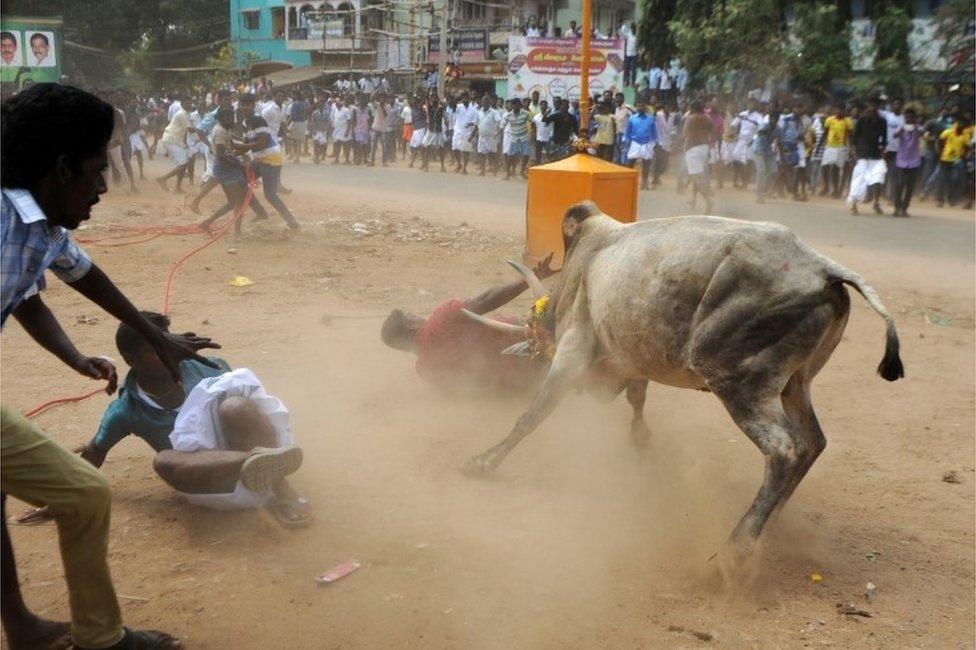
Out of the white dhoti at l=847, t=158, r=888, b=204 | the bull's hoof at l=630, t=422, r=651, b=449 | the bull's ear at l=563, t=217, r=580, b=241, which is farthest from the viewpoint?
the white dhoti at l=847, t=158, r=888, b=204

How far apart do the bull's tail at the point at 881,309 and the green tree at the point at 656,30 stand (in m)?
21.1

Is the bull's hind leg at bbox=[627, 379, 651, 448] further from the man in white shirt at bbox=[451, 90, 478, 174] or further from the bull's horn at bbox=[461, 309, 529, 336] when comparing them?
the man in white shirt at bbox=[451, 90, 478, 174]

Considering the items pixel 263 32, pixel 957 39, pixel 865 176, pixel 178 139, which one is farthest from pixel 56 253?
pixel 263 32

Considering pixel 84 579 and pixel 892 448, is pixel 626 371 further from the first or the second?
pixel 84 579

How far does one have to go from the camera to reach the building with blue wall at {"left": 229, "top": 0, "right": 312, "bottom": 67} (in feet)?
121

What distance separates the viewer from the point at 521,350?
18.5 feet

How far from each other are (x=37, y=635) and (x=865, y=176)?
50.2 ft

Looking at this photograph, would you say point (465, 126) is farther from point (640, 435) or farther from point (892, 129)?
point (640, 435)

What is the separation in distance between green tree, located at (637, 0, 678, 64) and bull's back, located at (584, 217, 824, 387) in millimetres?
20522

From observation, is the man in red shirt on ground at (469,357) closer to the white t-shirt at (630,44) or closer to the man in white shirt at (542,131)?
the man in white shirt at (542,131)

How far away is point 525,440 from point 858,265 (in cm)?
664

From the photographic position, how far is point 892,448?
5598 millimetres

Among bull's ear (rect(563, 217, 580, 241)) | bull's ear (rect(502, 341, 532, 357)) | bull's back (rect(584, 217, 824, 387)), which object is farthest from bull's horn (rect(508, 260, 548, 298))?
bull's back (rect(584, 217, 824, 387))

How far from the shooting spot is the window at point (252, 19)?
123 feet
